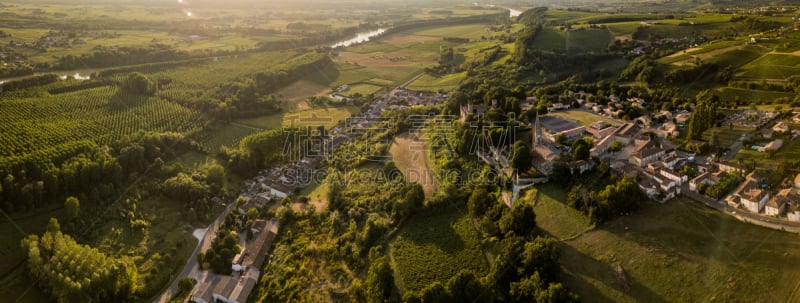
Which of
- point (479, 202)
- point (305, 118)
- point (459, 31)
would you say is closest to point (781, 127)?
point (479, 202)

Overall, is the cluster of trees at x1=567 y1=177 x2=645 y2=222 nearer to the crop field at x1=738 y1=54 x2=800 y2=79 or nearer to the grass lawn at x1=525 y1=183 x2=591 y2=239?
the grass lawn at x1=525 y1=183 x2=591 y2=239

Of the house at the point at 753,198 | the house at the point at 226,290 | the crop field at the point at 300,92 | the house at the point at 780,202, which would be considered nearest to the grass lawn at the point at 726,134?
the house at the point at 753,198

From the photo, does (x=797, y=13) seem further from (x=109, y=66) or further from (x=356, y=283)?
(x=109, y=66)

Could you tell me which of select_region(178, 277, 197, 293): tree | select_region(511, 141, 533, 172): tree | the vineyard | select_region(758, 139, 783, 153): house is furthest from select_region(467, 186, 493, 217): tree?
the vineyard

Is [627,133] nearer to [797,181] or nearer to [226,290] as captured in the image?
[797,181]

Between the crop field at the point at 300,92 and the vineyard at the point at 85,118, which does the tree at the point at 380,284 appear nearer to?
the vineyard at the point at 85,118

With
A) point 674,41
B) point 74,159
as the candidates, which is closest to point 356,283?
point 74,159

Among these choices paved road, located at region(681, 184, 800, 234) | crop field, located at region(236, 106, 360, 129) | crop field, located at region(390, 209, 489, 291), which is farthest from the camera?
crop field, located at region(236, 106, 360, 129)
